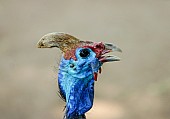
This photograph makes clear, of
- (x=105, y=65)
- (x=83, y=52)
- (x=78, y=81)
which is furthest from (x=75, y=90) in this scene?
(x=105, y=65)

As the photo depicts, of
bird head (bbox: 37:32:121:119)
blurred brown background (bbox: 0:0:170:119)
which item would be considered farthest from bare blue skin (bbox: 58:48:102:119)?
blurred brown background (bbox: 0:0:170:119)

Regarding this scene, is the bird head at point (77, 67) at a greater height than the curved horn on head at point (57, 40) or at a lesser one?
lesser

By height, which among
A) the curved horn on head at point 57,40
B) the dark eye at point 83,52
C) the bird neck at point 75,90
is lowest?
the bird neck at point 75,90

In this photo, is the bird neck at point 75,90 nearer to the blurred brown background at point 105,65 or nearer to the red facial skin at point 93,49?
the red facial skin at point 93,49

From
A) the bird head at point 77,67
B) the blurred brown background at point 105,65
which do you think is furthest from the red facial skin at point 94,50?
the blurred brown background at point 105,65

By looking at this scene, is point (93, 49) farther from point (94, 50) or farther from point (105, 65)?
point (105, 65)

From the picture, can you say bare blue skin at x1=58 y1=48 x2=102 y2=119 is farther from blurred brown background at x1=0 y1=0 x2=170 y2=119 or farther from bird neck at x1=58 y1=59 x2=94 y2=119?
blurred brown background at x1=0 y1=0 x2=170 y2=119
